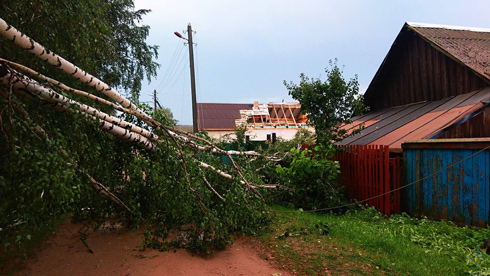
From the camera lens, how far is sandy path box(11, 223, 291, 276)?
16.2 feet

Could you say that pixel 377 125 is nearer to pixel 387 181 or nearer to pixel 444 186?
pixel 387 181

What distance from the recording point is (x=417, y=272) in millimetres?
4461

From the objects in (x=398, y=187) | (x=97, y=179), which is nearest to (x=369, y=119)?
(x=398, y=187)

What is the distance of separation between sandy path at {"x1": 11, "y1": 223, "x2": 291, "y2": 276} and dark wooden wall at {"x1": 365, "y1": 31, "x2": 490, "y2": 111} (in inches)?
333

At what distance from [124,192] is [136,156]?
2.00ft

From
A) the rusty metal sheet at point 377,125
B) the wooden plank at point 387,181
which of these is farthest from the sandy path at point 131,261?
the rusty metal sheet at point 377,125

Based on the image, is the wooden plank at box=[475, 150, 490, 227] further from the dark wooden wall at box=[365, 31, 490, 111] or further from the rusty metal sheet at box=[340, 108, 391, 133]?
the rusty metal sheet at box=[340, 108, 391, 133]

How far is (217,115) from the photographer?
35.7 m

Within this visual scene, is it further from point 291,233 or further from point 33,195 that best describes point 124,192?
point 291,233

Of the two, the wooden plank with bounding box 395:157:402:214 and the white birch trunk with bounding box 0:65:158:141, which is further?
the wooden plank with bounding box 395:157:402:214

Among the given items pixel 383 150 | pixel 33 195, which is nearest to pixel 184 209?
pixel 33 195

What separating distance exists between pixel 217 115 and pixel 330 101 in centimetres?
2676

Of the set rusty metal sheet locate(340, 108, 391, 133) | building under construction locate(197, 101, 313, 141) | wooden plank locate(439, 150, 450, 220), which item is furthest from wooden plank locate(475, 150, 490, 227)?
building under construction locate(197, 101, 313, 141)

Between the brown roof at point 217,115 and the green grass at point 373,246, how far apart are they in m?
24.9
